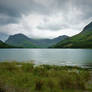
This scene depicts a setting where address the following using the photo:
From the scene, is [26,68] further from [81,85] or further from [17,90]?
[17,90]

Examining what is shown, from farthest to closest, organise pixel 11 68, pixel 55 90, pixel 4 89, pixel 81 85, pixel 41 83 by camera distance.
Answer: pixel 11 68 < pixel 81 85 < pixel 41 83 < pixel 55 90 < pixel 4 89

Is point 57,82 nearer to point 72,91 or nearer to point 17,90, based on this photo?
point 72,91

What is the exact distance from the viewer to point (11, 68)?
83.9ft

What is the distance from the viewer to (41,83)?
13.7 meters

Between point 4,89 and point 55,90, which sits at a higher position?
point 4,89

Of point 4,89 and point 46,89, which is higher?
point 4,89

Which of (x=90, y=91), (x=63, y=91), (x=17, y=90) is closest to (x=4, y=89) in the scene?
(x=17, y=90)

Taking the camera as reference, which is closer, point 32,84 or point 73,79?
point 32,84

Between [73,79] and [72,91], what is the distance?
2537mm

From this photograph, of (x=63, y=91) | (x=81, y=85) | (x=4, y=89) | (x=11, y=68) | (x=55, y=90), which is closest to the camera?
(x=4, y=89)

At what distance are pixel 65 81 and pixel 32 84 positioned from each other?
3.67m

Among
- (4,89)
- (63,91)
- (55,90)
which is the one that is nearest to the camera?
(4,89)

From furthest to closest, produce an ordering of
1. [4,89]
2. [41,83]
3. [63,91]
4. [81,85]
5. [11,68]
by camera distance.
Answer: [11,68] < [81,85] < [41,83] < [63,91] < [4,89]

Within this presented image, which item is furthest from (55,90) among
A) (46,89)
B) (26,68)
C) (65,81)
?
(26,68)
